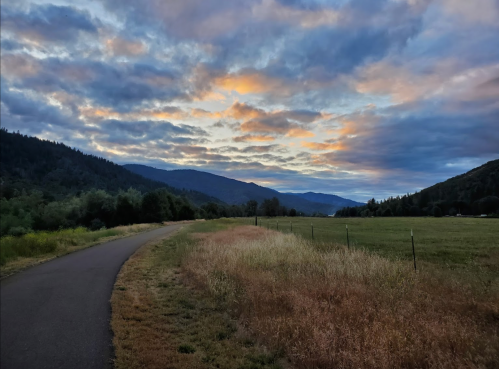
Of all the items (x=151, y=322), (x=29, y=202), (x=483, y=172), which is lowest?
(x=151, y=322)

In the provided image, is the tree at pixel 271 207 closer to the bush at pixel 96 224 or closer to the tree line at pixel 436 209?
the tree line at pixel 436 209

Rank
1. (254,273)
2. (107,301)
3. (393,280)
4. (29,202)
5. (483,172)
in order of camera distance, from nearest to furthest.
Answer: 1. (107,301)
2. (393,280)
3. (254,273)
4. (29,202)
5. (483,172)

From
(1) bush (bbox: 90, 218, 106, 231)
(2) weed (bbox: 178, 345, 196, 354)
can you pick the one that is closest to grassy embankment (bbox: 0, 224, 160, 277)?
(2) weed (bbox: 178, 345, 196, 354)

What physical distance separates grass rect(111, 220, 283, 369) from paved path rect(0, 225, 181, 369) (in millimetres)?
393

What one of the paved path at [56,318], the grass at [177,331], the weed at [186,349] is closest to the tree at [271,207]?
the paved path at [56,318]

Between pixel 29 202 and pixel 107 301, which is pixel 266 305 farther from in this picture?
pixel 29 202

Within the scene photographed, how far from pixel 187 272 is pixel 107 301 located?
445 centimetres

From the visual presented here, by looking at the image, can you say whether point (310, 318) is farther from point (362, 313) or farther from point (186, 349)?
point (186, 349)

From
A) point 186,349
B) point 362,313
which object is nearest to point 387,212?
point 362,313

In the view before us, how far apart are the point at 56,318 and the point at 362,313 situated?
752 cm

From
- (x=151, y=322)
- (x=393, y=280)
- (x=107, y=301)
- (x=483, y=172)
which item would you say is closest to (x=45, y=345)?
(x=151, y=322)

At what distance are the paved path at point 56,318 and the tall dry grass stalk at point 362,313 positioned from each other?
3.35 m

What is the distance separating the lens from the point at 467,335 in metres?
5.99

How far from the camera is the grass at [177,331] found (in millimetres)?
5617
